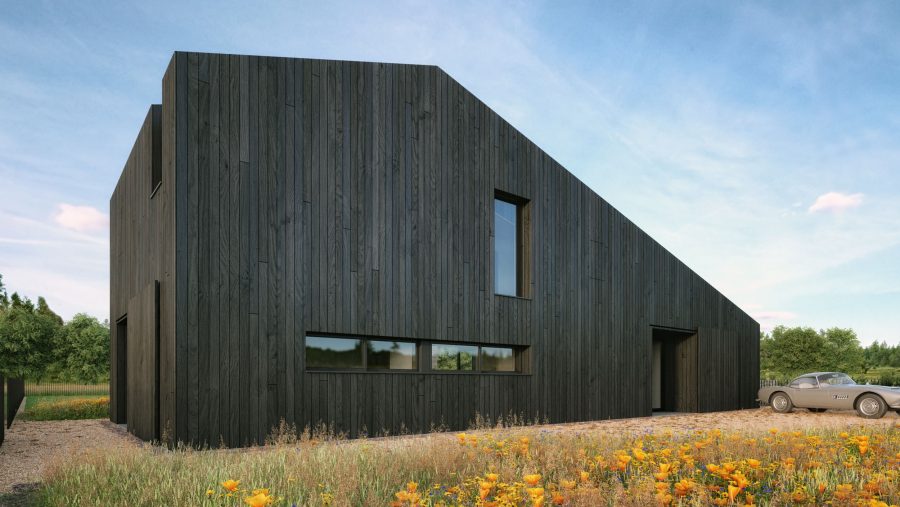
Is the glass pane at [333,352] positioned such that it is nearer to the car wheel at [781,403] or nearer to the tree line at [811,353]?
the car wheel at [781,403]

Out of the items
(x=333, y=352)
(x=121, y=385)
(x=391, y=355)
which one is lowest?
(x=121, y=385)

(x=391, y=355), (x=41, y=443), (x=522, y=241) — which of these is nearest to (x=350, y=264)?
(x=391, y=355)

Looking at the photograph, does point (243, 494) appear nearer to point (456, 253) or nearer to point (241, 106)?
point (241, 106)

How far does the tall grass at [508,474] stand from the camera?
164 inches

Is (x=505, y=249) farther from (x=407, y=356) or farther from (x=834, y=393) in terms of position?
(x=834, y=393)

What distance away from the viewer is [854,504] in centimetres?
411

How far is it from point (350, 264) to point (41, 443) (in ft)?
18.8

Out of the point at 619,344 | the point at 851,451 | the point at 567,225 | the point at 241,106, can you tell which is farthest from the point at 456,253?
the point at 851,451

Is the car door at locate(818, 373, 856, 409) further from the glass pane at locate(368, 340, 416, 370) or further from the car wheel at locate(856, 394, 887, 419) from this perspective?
the glass pane at locate(368, 340, 416, 370)

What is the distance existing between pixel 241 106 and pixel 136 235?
15.2 ft

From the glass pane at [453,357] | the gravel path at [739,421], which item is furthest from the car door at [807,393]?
the glass pane at [453,357]

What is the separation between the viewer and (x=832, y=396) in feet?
57.2

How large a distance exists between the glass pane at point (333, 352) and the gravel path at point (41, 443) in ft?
9.04

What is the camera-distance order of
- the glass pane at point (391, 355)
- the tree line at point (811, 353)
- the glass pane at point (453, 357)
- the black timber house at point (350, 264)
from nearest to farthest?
the black timber house at point (350, 264) < the glass pane at point (391, 355) < the glass pane at point (453, 357) < the tree line at point (811, 353)
